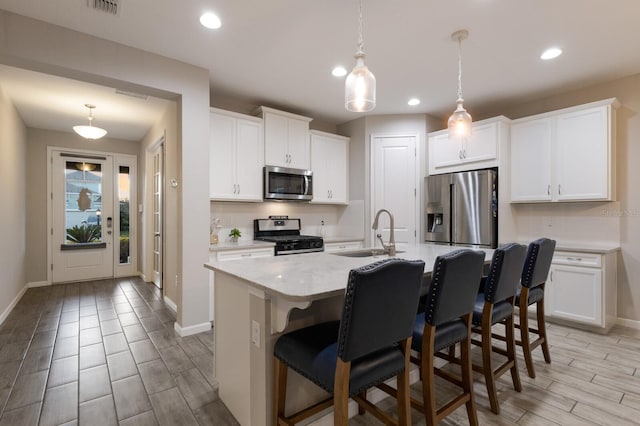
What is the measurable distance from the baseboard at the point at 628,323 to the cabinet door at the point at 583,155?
1372mm

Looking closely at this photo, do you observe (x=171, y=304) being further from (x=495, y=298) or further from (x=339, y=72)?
(x=495, y=298)

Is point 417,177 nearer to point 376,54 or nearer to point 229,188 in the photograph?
point 376,54

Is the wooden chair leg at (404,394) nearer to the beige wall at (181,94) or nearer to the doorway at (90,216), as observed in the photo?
the beige wall at (181,94)

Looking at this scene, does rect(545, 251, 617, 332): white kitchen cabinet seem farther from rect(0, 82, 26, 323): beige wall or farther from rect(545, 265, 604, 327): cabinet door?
rect(0, 82, 26, 323): beige wall

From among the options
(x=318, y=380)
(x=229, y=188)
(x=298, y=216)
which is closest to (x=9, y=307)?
(x=229, y=188)

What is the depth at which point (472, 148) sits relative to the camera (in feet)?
13.6

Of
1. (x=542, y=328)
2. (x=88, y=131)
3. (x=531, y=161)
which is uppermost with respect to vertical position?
(x=88, y=131)

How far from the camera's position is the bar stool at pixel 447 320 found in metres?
1.48

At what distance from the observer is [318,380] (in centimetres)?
127

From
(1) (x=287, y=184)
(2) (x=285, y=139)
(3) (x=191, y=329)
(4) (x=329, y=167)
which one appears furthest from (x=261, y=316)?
(4) (x=329, y=167)

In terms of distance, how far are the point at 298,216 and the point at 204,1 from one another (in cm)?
314

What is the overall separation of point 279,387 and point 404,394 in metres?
0.59

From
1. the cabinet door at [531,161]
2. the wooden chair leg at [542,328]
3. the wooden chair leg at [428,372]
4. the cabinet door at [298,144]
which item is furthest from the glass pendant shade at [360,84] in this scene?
the cabinet door at [531,161]

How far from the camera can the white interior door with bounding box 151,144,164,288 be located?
445 cm
